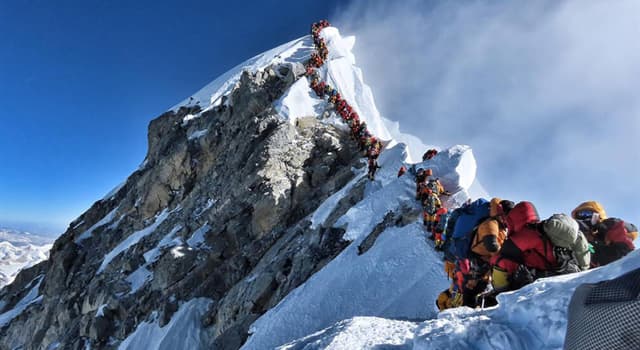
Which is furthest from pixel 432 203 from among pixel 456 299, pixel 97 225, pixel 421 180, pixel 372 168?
pixel 97 225

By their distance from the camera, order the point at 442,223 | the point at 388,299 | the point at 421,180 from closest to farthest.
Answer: the point at 442,223, the point at 388,299, the point at 421,180

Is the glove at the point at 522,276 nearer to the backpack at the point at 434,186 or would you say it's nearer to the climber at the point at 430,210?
the climber at the point at 430,210

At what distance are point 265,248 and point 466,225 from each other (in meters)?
15.0

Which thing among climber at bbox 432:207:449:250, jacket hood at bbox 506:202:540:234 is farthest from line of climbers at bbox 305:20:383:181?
jacket hood at bbox 506:202:540:234

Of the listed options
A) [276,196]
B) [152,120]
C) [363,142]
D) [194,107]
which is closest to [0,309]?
[152,120]

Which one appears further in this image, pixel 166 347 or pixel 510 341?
pixel 166 347

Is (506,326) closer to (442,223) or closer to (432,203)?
(442,223)

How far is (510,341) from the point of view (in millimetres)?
3789

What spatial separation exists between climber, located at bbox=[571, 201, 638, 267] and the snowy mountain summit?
10.8ft

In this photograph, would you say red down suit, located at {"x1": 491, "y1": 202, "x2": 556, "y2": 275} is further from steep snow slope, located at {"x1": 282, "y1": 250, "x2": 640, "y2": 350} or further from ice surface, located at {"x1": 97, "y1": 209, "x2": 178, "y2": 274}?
ice surface, located at {"x1": 97, "y1": 209, "x2": 178, "y2": 274}

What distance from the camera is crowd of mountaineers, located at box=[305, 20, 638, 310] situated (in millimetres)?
5008

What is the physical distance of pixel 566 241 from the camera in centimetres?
486

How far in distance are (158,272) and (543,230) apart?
2255cm

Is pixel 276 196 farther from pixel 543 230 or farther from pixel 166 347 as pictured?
pixel 543 230
